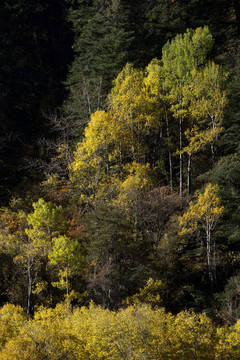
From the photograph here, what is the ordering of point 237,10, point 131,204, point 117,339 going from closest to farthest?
point 117,339, point 131,204, point 237,10

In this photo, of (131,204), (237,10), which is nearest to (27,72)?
(237,10)

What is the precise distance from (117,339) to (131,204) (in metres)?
11.2

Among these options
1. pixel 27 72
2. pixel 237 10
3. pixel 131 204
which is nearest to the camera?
pixel 131 204

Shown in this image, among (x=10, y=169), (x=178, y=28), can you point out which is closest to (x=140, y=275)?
(x=10, y=169)

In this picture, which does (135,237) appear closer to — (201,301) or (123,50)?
(201,301)

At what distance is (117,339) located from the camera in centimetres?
1565

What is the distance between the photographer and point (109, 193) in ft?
93.1

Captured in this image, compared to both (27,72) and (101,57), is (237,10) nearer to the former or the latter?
(101,57)

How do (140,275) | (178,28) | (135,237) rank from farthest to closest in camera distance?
(178,28)
(135,237)
(140,275)

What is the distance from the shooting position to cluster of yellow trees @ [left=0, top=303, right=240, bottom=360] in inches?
585

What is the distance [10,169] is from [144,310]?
82.8 feet

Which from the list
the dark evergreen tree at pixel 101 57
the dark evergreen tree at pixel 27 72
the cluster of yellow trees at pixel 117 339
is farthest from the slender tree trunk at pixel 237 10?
the cluster of yellow trees at pixel 117 339

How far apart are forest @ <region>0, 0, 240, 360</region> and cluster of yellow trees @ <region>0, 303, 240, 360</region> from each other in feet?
0.21

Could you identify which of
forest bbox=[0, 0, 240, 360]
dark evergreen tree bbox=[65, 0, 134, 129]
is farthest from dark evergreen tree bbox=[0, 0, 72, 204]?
dark evergreen tree bbox=[65, 0, 134, 129]
